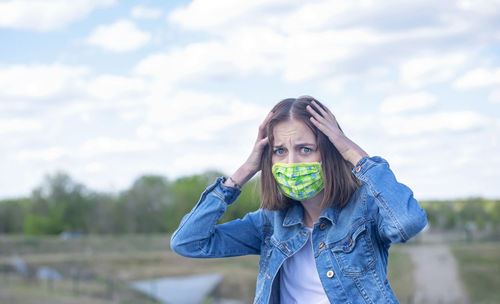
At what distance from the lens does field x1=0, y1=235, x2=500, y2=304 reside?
25214mm

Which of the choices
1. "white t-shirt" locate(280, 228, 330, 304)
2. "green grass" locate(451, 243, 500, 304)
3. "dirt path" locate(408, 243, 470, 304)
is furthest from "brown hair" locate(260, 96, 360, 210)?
"green grass" locate(451, 243, 500, 304)

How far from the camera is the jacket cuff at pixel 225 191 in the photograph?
9.22ft

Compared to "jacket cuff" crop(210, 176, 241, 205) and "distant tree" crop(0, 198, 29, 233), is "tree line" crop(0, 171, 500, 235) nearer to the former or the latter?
"distant tree" crop(0, 198, 29, 233)

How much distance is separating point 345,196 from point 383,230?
0.26 m

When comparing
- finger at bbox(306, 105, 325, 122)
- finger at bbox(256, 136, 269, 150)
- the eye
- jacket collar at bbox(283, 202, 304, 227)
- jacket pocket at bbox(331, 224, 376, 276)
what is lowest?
jacket pocket at bbox(331, 224, 376, 276)

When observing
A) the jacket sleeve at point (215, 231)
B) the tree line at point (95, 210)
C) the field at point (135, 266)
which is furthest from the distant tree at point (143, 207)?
the jacket sleeve at point (215, 231)

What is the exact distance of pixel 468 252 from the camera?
4972 centimetres

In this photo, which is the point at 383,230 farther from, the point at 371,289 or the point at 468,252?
the point at 468,252

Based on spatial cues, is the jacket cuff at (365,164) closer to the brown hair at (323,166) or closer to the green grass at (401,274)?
the brown hair at (323,166)

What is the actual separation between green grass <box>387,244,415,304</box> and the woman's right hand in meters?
21.4

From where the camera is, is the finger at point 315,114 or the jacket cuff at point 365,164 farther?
the finger at point 315,114

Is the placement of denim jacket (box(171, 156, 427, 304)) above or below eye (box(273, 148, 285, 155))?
below

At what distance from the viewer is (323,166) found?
2.58 meters

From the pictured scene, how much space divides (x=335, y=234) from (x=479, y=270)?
4336 centimetres
